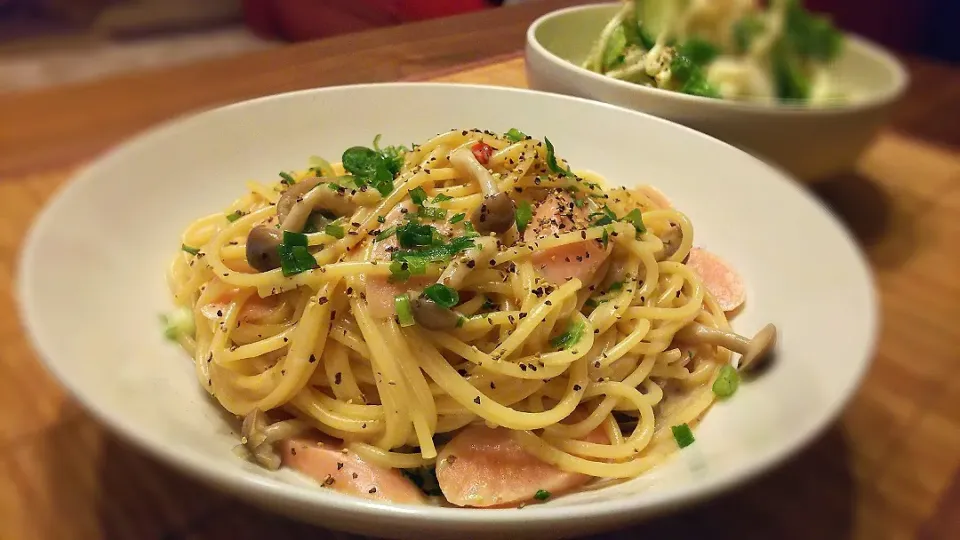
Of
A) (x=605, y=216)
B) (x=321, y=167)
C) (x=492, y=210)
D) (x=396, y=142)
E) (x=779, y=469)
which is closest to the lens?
(x=779, y=469)

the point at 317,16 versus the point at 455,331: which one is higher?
the point at 317,16

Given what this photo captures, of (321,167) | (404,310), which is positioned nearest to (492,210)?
(404,310)

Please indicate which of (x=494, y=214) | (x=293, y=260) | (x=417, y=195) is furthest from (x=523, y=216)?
(x=293, y=260)

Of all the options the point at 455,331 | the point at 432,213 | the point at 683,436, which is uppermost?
the point at 432,213

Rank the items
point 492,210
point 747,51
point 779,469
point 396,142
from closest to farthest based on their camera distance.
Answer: point 779,469 → point 747,51 → point 492,210 → point 396,142

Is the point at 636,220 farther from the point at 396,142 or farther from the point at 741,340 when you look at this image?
A: the point at 396,142

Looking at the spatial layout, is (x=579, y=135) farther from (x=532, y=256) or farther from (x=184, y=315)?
(x=184, y=315)

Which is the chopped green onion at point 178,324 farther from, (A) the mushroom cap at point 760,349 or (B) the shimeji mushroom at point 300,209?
(A) the mushroom cap at point 760,349

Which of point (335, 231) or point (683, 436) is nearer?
point (683, 436)
